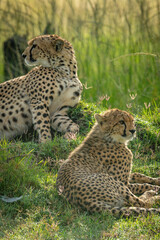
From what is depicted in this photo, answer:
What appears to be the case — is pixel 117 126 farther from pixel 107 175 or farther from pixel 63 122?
pixel 63 122

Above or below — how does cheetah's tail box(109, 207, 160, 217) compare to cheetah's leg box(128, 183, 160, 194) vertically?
above

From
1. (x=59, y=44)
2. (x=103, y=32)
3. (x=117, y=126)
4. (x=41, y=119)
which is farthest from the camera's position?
(x=103, y=32)

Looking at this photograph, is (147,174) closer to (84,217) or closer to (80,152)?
(80,152)

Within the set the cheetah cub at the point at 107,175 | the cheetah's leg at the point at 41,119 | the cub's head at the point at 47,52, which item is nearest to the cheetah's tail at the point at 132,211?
the cheetah cub at the point at 107,175

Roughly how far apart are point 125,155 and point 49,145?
1129 mm

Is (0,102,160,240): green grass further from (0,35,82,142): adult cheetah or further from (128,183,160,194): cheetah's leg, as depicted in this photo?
(0,35,82,142): adult cheetah

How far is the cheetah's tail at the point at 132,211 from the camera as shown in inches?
140

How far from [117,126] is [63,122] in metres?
1.61

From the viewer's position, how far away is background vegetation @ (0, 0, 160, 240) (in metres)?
3.43

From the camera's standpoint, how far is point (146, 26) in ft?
26.8

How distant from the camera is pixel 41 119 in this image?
Answer: 5559 millimetres

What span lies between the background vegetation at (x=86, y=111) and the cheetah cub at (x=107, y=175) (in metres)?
0.12

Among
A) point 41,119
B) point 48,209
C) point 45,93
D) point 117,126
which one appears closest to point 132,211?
point 48,209

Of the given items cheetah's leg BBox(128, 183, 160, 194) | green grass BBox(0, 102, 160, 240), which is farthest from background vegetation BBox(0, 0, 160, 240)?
cheetah's leg BBox(128, 183, 160, 194)
